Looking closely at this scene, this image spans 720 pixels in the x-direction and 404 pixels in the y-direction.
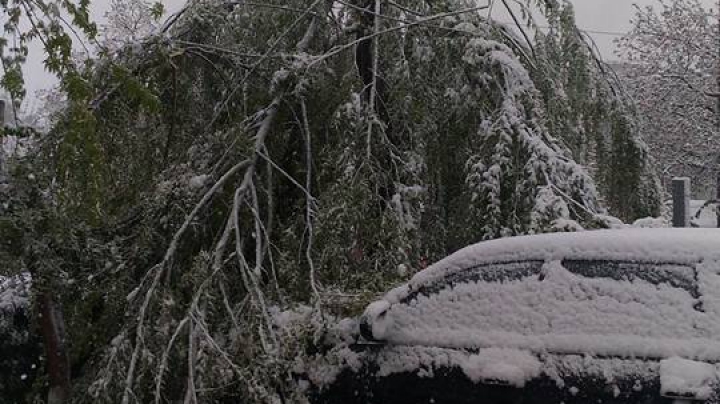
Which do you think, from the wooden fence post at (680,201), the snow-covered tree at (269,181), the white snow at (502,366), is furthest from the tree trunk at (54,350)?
the wooden fence post at (680,201)

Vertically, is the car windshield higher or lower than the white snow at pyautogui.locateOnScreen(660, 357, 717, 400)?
higher

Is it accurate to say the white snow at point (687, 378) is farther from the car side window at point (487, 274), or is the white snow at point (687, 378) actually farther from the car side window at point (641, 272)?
Answer: the car side window at point (487, 274)

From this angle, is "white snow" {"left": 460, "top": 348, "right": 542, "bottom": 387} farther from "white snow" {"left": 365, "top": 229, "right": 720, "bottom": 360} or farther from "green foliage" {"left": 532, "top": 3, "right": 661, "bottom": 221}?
"green foliage" {"left": 532, "top": 3, "right": 661, "bottom": 221}

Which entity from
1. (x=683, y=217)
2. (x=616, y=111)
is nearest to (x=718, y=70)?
(x=683, y=217)

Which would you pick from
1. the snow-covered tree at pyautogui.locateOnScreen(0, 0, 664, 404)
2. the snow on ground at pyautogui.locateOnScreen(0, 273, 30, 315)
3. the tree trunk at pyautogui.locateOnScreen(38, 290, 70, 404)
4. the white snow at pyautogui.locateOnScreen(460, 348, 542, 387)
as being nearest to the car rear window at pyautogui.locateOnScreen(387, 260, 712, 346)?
the white snow at pyautogui.locateOnScreen(460, 348, 542, 387)

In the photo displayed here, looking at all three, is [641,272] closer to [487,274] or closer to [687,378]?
[687,378]

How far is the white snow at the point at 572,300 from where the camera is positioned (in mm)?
3402

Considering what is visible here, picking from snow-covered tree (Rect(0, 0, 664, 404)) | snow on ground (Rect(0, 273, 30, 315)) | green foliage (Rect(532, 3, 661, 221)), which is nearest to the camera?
snow-covered tree (Rect(0, 0, 664, 404))

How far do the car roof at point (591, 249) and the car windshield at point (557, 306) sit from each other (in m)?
0.03

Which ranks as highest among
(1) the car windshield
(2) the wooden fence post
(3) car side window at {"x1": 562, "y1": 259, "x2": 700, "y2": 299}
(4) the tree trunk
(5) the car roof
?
(2) the wooden fence post

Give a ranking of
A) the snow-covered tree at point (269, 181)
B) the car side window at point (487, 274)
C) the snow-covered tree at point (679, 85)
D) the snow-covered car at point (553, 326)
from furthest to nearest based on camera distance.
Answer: the snow-covered tree at point (679, 85)
the snow-covered tree at point (269, 181)
the car side window at point (487, 274)
the snow-covered car at point (553, 326)

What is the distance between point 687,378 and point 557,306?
69 centimetres

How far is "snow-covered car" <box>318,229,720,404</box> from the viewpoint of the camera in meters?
3.36

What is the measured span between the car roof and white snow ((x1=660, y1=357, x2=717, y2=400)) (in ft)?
1.60
